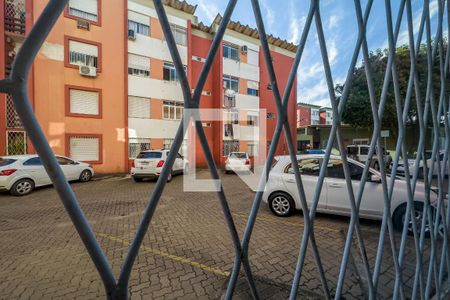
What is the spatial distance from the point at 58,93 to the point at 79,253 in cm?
1225

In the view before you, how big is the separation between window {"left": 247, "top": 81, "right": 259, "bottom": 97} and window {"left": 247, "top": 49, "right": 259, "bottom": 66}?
5.39 feet

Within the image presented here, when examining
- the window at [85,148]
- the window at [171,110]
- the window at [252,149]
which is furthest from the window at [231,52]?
the window at [85,148]

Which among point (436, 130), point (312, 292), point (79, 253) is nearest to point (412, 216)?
point (436, 130)

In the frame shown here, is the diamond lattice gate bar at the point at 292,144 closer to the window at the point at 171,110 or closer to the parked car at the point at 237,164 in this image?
the parked car at the point at 237,164

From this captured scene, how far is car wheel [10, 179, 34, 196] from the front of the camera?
8430 mm

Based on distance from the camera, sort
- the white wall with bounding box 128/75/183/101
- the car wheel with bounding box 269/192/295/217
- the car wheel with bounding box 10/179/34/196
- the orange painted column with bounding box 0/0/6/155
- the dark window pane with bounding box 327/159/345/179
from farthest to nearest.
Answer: the white wall with bounding box 128/75/183/101 → the orange painted column with bounding box 0/0/6/155 → the car wheel with bounding box 10/179/34/196 → the car wheel with bounding box 269/192/295/217 → the dark window pane with bounding box 327/159/345/179

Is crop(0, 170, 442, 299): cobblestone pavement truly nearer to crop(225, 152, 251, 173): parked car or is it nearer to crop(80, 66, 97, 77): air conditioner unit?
crop(225, 152, 251, 173): parked car

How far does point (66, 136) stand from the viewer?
13258 millimetres

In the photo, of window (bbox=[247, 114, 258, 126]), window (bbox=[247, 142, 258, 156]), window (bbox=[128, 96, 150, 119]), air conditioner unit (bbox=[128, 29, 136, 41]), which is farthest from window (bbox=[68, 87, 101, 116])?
window (bbox=[247, 142, 258, 156])

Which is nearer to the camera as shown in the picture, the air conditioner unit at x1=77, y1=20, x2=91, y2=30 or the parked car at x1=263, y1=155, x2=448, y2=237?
the parked car at x1=263, y1=155, x2=448, y2=237

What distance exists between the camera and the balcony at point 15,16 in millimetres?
12008

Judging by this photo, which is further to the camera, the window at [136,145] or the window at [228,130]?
the window at [228,130]

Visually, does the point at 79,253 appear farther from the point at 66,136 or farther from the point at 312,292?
the point at 66,136

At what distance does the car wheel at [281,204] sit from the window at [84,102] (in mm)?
12410
